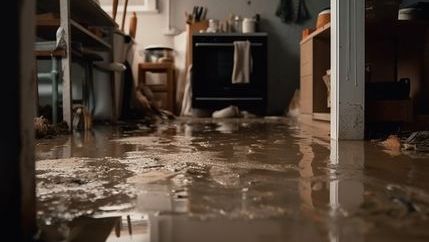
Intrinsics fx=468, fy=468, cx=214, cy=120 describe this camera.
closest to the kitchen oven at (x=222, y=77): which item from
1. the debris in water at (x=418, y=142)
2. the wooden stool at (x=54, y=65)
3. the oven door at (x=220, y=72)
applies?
the oven door at (x=220, y=72)

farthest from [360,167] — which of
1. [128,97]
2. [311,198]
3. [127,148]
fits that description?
[128,97]

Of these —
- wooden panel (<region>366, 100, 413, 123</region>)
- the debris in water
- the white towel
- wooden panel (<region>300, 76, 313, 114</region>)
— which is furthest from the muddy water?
the white towel

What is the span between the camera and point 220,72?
232 inches

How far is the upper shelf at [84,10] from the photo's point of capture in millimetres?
3332

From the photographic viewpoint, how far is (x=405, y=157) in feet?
5.52

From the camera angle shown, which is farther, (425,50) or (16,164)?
(425,50)

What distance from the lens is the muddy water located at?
760mm

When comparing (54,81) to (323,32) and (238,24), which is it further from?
(238,24)

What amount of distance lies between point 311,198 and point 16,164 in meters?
0.60

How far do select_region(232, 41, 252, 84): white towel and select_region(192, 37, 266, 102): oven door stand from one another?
0.24 feet

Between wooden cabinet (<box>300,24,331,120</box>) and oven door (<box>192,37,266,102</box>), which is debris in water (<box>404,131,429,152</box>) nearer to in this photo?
wooden cabinet (<box>300,24,331,120</box>)

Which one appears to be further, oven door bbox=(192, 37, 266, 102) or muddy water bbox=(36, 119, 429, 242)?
oven door bbox=(192, 37, 266, 102)

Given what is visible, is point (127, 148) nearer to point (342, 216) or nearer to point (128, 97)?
point (342, 216)

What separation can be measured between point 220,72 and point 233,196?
4928 mm
